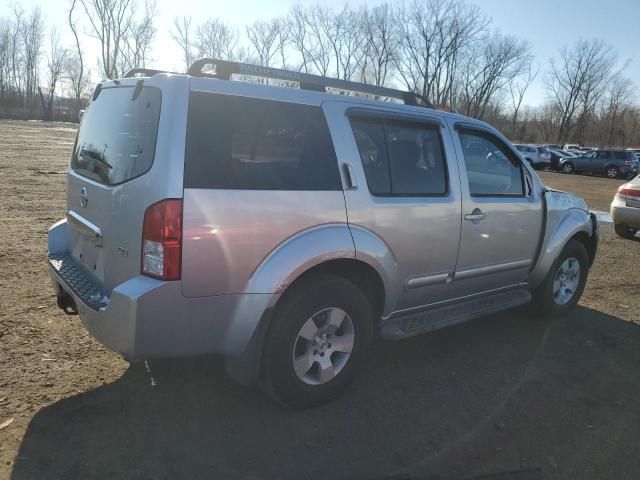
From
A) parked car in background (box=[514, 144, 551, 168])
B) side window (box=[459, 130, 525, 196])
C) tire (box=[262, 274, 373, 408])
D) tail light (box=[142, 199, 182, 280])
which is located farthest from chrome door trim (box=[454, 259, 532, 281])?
parked car in background (box=[514, 144, 551, 168])

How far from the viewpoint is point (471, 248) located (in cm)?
388

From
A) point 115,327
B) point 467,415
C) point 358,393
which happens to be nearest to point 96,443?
point 115,327

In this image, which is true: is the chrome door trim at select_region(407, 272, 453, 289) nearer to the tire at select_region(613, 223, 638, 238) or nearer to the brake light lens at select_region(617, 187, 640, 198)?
the brake light lens at select_region(617, 187, 640, 198)

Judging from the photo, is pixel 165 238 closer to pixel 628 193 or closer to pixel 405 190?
pixel 405 190

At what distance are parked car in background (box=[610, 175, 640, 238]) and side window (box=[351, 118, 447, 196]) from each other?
273 inches

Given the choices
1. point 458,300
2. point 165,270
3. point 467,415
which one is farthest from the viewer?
point 458,300

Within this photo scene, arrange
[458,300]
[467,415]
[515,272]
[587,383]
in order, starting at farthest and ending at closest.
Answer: [515,272], [458,300], [587,383], [467,415]

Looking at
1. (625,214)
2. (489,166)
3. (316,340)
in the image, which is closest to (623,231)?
(625,214)

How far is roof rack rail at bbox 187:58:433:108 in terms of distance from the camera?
119 inches

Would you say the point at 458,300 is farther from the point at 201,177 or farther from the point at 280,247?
the point at 201,177

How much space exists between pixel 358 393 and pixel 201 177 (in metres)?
1.79

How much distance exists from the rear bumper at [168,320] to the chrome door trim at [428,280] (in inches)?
47.6

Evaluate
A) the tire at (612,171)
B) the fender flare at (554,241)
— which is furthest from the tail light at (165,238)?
the tire at (612,171)

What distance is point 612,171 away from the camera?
103ft
